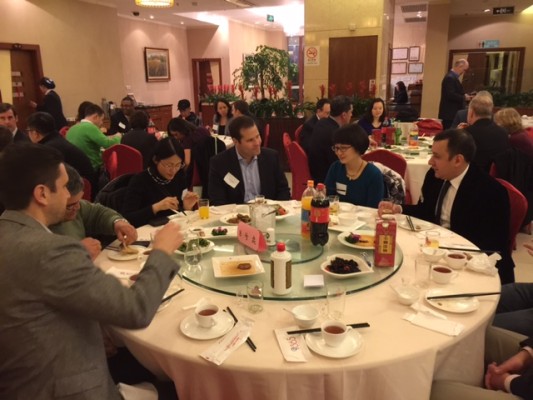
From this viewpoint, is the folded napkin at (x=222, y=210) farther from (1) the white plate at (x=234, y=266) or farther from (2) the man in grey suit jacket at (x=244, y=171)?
(1) the white plate at (x=234, y=266)

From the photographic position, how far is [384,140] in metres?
5.46

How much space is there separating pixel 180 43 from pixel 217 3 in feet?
14.8

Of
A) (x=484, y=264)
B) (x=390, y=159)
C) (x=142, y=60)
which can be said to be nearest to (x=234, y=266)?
(x=484, y=264)

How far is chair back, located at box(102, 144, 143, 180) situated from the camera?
452 centimetres

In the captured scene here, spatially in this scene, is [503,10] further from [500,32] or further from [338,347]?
[338,347]

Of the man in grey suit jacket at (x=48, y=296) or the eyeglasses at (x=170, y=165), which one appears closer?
the man in grey suit jacket at (x=48, y=296)

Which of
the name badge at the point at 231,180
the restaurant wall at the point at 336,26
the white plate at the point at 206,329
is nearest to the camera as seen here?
the white plate at the point at 206,329

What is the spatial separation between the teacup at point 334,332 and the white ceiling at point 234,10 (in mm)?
9057

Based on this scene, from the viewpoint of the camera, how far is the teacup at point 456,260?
1.95 meters

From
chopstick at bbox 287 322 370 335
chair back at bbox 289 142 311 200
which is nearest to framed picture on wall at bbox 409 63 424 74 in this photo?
chair back at bbox 289 142 311 200

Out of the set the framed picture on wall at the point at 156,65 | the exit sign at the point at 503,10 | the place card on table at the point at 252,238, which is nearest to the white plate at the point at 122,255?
the place card on table at the point at 252,238

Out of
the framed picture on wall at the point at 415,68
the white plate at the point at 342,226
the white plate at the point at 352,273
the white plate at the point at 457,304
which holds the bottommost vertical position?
the white plate at the point at 457,304

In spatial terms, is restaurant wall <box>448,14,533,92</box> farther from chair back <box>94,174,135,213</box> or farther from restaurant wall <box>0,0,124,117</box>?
chair back <box>94,174,135,213</box>

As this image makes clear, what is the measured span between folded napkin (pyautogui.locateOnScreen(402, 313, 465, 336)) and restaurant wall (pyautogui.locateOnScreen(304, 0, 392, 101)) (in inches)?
275
